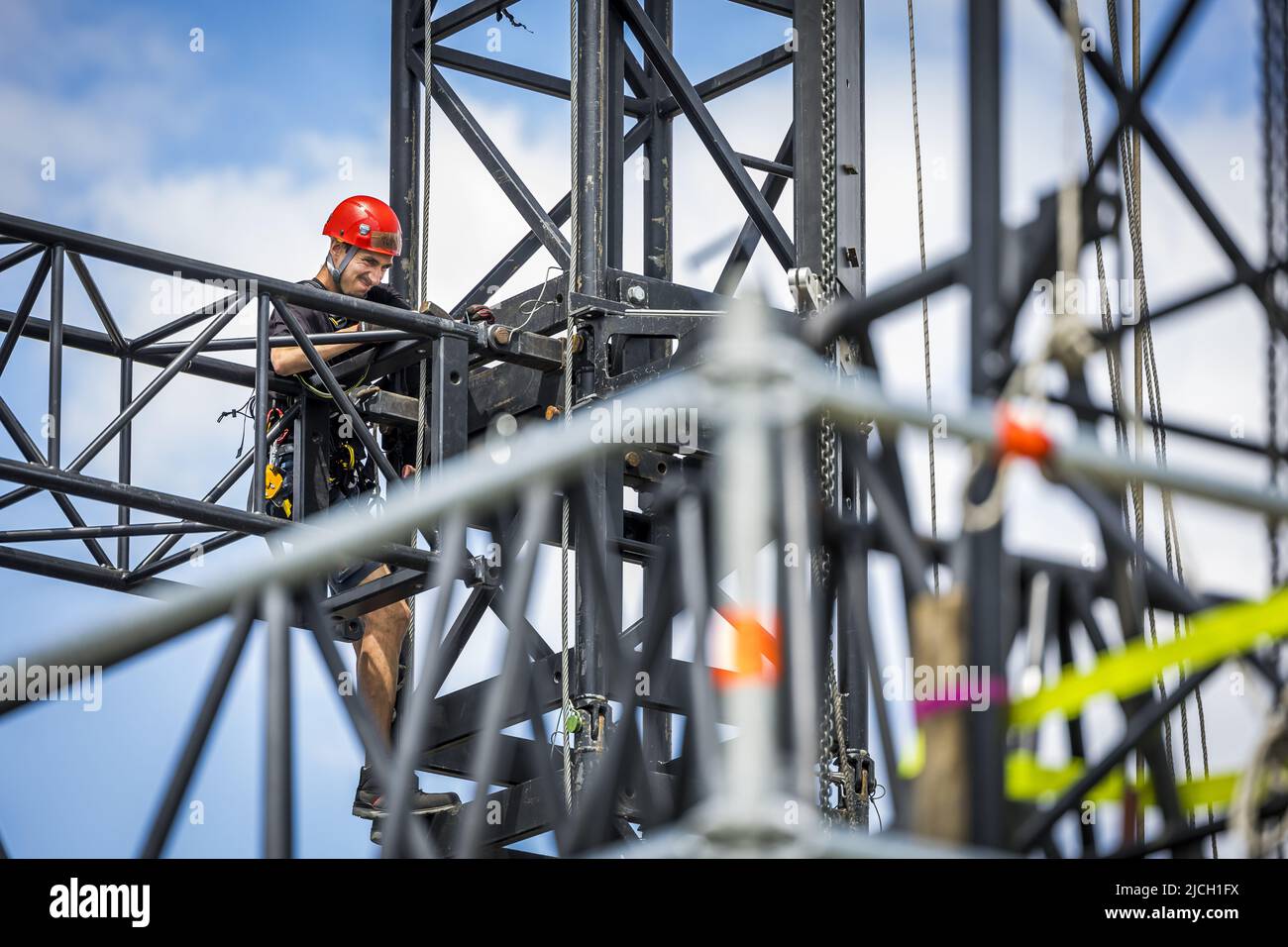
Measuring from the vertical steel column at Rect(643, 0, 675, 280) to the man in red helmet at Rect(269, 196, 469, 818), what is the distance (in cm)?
137

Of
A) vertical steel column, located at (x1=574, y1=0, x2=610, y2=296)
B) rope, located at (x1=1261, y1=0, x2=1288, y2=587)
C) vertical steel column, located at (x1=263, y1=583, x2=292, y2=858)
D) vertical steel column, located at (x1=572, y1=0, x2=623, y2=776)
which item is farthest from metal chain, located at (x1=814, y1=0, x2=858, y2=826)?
vertical steel column, located at (x1=263, y1=583, x2=292, y2=858)

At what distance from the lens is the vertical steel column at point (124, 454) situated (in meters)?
10.2

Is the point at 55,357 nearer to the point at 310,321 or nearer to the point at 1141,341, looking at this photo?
the point at 310,321

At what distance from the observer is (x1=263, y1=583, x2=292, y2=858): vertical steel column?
167 inches

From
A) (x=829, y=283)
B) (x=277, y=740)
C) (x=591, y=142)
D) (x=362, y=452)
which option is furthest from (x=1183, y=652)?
(x=362, y=452)

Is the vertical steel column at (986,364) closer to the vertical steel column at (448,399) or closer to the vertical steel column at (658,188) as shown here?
the vertical steel column at (448,399)

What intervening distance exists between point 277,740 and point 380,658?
6.54m

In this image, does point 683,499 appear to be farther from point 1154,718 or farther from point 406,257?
point 406,257

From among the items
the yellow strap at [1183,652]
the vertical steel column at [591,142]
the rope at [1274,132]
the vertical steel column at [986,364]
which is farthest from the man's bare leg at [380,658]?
the yellow strap at [1183,652]

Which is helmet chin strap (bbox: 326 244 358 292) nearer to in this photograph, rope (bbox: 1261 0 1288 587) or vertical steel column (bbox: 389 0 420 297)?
vertical steel column (bbox: 389 0 420 297)

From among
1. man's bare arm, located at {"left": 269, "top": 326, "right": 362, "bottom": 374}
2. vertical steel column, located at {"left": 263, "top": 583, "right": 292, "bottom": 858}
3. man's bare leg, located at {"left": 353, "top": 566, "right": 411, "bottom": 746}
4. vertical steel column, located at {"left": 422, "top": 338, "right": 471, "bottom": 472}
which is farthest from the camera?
man's bare leg, located at {"left": 353, "top": 566, "right": 411, "bottom": 746}
